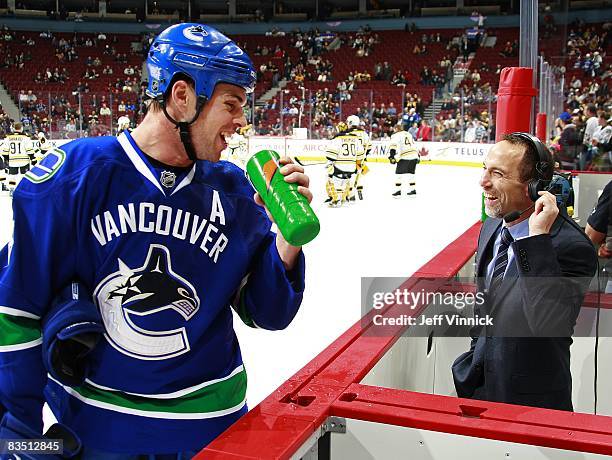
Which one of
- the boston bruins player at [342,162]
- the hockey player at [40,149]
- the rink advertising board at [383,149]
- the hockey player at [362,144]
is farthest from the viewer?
the rink advertising board at [383,149]

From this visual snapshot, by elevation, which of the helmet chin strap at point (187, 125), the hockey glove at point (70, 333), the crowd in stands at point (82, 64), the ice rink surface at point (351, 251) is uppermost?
the crowd in stands at point (82, 64)

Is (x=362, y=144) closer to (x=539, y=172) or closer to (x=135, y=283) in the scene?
(x=539, y=172)

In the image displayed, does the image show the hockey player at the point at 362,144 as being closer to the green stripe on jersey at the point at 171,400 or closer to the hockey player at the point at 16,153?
the hockey player at the point at 16,153

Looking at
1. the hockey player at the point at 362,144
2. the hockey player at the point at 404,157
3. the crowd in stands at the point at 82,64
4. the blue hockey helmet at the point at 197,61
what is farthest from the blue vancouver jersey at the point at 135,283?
the crowd in stands at the point at 82,64

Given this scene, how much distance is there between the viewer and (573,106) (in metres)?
16.1

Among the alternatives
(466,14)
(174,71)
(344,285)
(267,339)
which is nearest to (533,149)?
(174,71)

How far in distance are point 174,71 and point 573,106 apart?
648 inches

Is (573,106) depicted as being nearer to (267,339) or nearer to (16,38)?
(267,339)

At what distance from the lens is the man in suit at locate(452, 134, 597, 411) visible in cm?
158

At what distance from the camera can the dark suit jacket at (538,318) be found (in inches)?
62.3

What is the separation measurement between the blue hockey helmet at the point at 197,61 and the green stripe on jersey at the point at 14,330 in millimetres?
488

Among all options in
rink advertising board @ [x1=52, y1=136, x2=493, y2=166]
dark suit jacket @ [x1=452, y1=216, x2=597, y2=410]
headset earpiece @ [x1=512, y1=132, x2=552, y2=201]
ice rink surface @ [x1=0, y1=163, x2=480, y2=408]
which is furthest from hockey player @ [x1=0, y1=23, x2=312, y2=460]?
rink advertising board @ [x1=52, y1=136, x2=493, y2=166]

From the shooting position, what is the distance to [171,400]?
4.44ft

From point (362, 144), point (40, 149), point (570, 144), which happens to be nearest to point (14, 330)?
point (362, 144)
